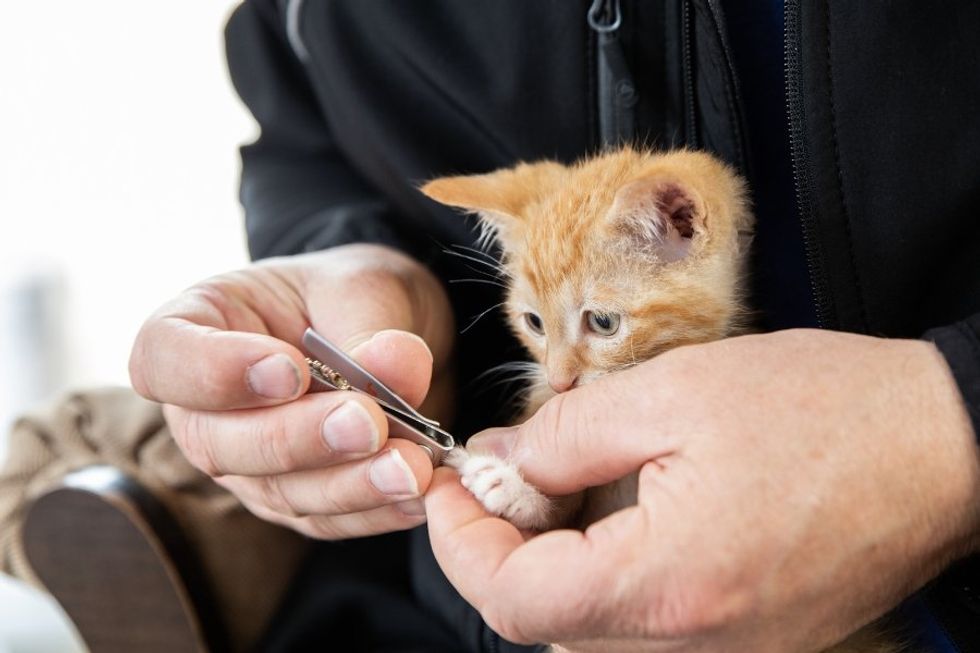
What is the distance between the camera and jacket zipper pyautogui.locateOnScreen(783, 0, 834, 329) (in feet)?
2.89

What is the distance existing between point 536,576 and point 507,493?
0.50 feet

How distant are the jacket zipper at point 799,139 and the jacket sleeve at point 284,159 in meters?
0.64

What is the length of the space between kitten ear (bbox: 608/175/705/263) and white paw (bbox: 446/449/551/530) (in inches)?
12.3

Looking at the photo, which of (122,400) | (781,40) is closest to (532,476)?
(781,40)

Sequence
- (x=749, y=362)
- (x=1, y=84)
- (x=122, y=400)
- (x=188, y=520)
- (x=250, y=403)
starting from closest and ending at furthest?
(x=749, y=362) → (x=250, y=403) → (x=188, y=520) → (x=122, y=400) → (x=1, y=84)

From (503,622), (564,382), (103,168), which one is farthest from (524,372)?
(103,168)

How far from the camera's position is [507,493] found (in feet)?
2.70

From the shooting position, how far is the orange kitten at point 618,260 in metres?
0.91

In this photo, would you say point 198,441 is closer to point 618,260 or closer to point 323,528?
point 323,528

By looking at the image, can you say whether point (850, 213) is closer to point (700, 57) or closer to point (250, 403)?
point (700, 57)

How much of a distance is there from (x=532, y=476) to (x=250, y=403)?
0.96ft

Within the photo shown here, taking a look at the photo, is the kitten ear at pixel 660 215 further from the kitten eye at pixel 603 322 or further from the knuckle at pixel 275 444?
the knuckle at pixel 275 444

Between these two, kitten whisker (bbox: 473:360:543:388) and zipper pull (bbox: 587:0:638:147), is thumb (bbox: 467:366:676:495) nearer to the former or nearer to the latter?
kitten whisker (bbox: 473:360:543:388)

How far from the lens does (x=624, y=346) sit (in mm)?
992
